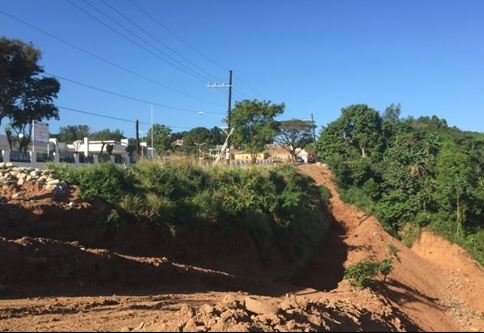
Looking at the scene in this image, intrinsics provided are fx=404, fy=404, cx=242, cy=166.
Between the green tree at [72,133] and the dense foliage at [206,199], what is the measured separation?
8902cm

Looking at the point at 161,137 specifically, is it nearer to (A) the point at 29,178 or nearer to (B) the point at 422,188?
(B) the point at 422,188

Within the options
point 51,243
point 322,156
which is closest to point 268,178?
point 51,243

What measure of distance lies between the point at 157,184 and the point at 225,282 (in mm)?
4073

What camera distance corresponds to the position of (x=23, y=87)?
3528 cm

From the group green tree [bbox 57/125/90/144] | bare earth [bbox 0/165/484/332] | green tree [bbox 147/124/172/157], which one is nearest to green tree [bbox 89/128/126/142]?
green tree [bbox 57/125/90/144]

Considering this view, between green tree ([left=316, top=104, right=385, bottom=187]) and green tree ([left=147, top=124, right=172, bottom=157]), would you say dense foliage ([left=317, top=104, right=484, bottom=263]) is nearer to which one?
green tree ([left=316, top=104, right=385, bottom=187])

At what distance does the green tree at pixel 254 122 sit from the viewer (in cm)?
4569

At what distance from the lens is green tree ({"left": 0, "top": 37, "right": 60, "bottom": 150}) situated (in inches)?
1314

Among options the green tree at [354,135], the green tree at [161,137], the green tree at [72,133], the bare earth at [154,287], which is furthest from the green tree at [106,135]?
the bare earth at [154,287]

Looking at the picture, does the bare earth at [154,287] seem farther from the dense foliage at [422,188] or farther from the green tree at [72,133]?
the green tree at [72,133]

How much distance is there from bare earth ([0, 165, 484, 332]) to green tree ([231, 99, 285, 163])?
26.1 metres

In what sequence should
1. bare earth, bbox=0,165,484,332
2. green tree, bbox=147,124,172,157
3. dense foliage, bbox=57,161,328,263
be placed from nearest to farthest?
bare earth, bbox=0,165,484,332, dense foliage, bbox=57,161,328,263, green tree, bbox=147,124,172,157

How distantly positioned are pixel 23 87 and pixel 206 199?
28.4 meters

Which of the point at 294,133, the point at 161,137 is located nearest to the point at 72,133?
the point at 161,137
